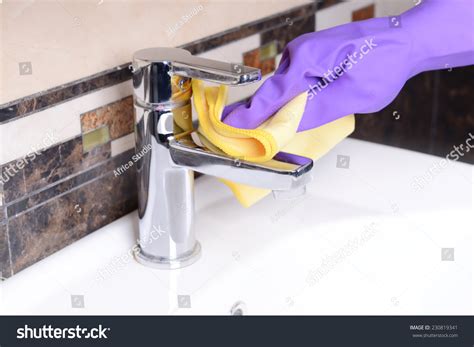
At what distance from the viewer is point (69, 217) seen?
2.38 ft

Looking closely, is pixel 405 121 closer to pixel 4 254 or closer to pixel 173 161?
pixel 173 161

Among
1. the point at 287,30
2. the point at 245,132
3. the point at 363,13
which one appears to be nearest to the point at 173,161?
the point at 245,132

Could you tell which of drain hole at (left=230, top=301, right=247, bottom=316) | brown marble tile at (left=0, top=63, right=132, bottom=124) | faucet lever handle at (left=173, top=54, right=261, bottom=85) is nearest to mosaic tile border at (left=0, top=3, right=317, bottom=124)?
brown marble tile at (left=0, top=63, right=132, bottom=124)

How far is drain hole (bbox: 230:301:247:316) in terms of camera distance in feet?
2.31

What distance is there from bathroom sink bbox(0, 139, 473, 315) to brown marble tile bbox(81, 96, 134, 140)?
0.32 feet

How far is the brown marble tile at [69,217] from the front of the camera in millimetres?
685

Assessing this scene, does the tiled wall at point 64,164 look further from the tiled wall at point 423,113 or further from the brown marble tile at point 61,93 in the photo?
the tiled wall at point 423,113

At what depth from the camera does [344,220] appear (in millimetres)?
828

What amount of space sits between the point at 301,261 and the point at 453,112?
0.43m

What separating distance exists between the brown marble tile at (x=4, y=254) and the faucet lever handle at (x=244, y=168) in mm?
160

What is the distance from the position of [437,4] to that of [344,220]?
9.7 inches

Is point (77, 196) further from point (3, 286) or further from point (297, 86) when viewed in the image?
point (297, 86)

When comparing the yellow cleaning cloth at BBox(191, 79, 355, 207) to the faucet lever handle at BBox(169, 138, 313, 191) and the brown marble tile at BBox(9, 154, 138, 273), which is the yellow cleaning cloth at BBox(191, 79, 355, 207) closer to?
the faucet lever handle at BBox(169, 138, 313, 191)

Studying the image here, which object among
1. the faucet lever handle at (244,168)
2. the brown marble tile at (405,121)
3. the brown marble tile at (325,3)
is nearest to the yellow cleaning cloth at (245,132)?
the faucet lever handle at (244,168)
